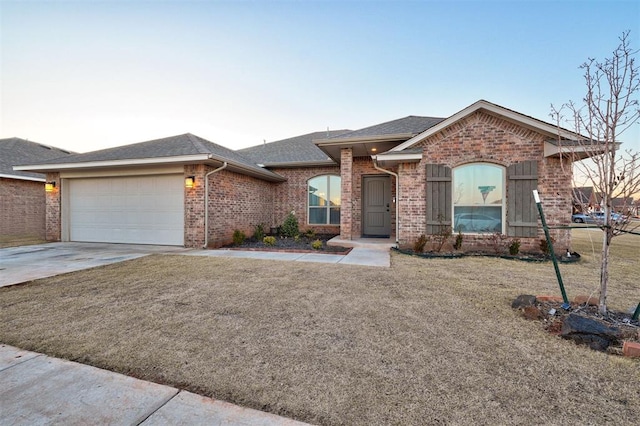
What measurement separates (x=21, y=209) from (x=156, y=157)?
939cm

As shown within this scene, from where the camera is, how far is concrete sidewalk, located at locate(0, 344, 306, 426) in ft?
4.85

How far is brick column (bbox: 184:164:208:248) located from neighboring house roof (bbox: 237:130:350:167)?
3809mm

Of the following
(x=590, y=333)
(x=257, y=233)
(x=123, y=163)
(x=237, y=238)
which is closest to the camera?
(x=590, y=333)

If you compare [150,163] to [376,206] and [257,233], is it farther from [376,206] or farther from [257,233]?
[376,206]

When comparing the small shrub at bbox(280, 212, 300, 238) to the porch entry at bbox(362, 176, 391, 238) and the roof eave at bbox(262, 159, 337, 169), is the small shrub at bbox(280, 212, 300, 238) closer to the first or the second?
the roof eave at bbox(262, 159, 337, 169)

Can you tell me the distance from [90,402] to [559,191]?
911 centimetres

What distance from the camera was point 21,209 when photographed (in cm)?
1159

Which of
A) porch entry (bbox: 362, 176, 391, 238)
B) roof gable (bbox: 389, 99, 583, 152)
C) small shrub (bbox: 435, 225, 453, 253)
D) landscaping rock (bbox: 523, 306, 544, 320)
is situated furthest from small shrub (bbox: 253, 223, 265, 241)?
landscaping rock (bbox: 523, 306, 544, 320)

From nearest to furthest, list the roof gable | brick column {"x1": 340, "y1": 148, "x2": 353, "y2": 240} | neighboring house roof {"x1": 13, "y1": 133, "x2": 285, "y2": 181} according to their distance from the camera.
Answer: the roof gable → neighboring house roof {"x1": 13, "y1": 133, "x2": 285, "y2": 181} → brick column {"x1": 340, "y1": 148, "x2": 353, "y2": 240}

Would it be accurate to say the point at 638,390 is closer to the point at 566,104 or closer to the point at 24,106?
the point at 566,104

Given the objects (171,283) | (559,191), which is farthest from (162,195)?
(559,191)

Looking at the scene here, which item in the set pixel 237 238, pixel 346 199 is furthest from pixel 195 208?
pixel 346 199

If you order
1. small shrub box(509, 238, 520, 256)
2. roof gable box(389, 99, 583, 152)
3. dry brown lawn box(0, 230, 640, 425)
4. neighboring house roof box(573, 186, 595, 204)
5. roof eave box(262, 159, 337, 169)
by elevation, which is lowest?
dry brown lawn box(0, 230, 640, 425)

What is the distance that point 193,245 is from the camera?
805 cm
